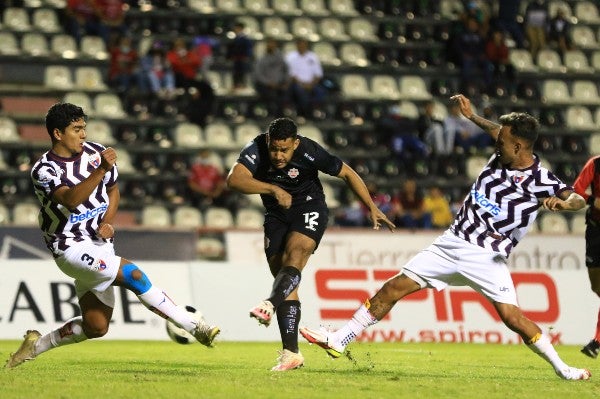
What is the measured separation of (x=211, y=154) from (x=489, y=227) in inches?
525

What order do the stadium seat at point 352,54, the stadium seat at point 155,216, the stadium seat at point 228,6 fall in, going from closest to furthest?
the stadium seat at point 155,216 → the stadium seat at point 228,6 → the stadium seat at point 352,54

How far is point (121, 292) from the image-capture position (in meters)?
17.2

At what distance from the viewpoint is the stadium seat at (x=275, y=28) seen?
2691 centimetres

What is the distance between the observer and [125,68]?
962 inches

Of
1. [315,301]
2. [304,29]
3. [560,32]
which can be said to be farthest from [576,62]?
[315,301]

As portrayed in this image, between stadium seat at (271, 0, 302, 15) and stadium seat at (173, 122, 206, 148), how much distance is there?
438 centimetres

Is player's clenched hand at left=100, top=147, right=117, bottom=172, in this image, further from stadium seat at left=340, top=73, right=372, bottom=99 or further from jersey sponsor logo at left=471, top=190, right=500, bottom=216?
stadium seat at left=340, top=73, right=372, bottom=99

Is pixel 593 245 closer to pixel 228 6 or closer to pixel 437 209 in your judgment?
pixel 437 209

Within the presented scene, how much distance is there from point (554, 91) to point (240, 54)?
7.74 metres

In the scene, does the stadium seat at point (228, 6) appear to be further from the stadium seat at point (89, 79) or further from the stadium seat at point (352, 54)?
the stadium seat at point (89, 79)

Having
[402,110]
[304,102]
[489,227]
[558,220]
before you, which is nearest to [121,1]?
[304,102]

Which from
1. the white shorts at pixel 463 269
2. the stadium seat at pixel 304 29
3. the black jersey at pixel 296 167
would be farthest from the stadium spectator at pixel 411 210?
the white shorts at pixel 463 269

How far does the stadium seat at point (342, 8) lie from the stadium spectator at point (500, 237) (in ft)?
57.9

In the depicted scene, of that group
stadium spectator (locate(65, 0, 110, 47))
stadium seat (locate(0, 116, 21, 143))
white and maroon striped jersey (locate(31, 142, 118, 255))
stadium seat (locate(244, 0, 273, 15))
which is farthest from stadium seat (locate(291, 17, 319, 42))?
white and maroon striped jersey (locate(31, 142, 118, 255))
